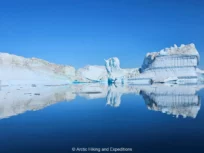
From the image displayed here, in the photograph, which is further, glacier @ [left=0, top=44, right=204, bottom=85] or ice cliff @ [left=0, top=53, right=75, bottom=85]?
ice cliff @ [left=0, top=53, right=75, bottom=85]

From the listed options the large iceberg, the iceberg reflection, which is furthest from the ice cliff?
the iceberg reflection

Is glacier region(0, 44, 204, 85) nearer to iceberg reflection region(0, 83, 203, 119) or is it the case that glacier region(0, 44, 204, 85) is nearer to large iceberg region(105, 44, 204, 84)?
large iceberg region(105, 44, 204, 84)

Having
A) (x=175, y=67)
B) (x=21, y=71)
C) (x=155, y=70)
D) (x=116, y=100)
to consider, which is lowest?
(x=116, y=100)

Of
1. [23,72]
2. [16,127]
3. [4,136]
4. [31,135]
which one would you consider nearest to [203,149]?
[31,135]

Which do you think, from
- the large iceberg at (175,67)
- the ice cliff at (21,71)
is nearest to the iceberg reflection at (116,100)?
the large iceberg at (175,67)

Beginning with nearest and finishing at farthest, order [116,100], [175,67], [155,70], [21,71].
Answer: [116,100], [175,67], [155,70], [21,71]

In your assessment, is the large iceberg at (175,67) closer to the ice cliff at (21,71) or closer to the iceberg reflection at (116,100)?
the ice cliff at (21,71)

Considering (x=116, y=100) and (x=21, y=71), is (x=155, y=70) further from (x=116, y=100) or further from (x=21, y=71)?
(x=116, y=100)

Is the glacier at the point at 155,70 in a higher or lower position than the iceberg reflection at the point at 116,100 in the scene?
higher

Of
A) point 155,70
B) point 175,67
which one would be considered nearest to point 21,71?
point 155,70

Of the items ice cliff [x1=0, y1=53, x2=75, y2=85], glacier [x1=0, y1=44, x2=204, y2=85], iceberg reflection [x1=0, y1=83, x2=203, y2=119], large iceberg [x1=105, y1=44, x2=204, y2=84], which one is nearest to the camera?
iceberg reflection [x1=0, y1=83, x2=203, y2=119]

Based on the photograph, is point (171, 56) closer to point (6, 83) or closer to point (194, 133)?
point (6, 83)

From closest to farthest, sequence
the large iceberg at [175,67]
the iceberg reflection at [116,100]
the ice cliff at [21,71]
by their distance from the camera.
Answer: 1. the iceberg reflection at [116,100]
2. the large iceberg at [175,67]
3. the ice cliff at [21,71]

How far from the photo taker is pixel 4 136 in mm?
5215
